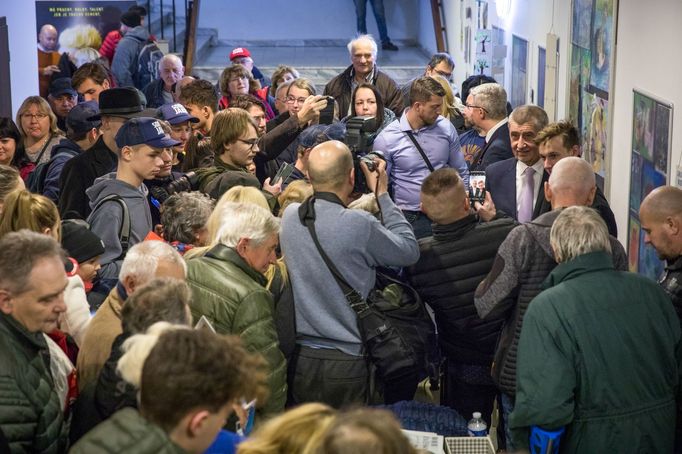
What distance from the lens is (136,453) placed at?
2607 millimetres

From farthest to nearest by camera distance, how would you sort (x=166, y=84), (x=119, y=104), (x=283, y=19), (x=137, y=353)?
1. (x=283, y=19)
2. (x=166, y=84)
3. (x=119, y=104)
4. (x=137, y=353)

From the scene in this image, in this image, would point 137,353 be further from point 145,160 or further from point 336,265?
point 145,160

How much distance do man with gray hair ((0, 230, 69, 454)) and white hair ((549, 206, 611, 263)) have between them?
6.26 feet

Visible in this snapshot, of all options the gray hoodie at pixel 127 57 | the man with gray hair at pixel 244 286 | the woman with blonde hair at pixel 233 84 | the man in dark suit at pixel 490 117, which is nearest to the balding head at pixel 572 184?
the man with gray hair at pixel 244 286

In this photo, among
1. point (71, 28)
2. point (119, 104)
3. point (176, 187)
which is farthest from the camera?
point (71, 28)

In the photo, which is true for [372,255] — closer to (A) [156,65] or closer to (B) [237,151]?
(B) [237,151]

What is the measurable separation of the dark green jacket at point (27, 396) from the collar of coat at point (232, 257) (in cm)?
103

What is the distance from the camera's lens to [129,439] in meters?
2.63

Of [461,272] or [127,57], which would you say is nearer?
[461,272]

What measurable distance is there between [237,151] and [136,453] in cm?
362

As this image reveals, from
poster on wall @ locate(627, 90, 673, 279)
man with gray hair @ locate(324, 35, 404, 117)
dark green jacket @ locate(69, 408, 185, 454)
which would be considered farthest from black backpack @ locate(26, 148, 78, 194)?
dark green jacket @ locate(69, 408, 185, 454)

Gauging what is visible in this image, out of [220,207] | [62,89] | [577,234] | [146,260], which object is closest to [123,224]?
[220,207]

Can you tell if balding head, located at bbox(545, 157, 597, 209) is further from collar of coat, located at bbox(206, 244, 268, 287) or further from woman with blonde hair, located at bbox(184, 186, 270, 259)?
collar of coat, located at bbox(206, 244, 268, 287)

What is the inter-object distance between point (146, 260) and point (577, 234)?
1.67 metres
